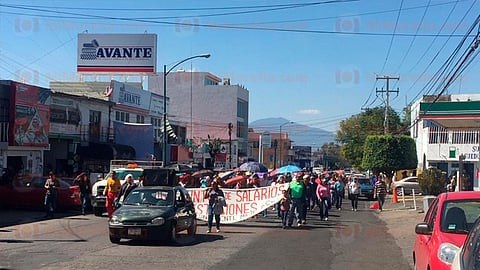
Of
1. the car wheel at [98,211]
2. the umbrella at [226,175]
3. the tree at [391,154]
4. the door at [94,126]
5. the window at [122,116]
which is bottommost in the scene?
the car wheel at [98,211]

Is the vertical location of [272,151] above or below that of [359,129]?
below

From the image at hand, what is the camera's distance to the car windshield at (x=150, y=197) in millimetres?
15141

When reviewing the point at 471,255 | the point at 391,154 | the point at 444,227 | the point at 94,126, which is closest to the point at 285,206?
the point at 444,227

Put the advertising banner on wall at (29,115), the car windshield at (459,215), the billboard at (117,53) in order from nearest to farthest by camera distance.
Answer: the car windshield at (459,215), the advertising banner on wall at (29,115), the billboard at (117,53)

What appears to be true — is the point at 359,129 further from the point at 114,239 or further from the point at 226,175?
the point at 114,239

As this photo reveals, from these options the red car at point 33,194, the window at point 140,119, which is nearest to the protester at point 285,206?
the red car at point 33,194

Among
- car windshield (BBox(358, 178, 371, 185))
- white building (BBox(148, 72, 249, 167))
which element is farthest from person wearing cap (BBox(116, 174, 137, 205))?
white building (BBox(148, 72, 249, 167))

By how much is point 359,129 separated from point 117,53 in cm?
3726

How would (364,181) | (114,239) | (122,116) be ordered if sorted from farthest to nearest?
(122,116) → (364,181) → (114,239)

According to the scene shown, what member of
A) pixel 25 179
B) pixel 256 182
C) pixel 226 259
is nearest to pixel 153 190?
pixel 226 259

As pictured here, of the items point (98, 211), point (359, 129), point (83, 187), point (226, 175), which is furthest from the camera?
point (359, 129)

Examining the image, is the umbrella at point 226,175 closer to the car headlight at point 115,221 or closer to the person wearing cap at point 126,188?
the person wearing cap at point 126,188

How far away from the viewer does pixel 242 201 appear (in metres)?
21.3

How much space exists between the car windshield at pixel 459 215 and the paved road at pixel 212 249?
3573 mm
